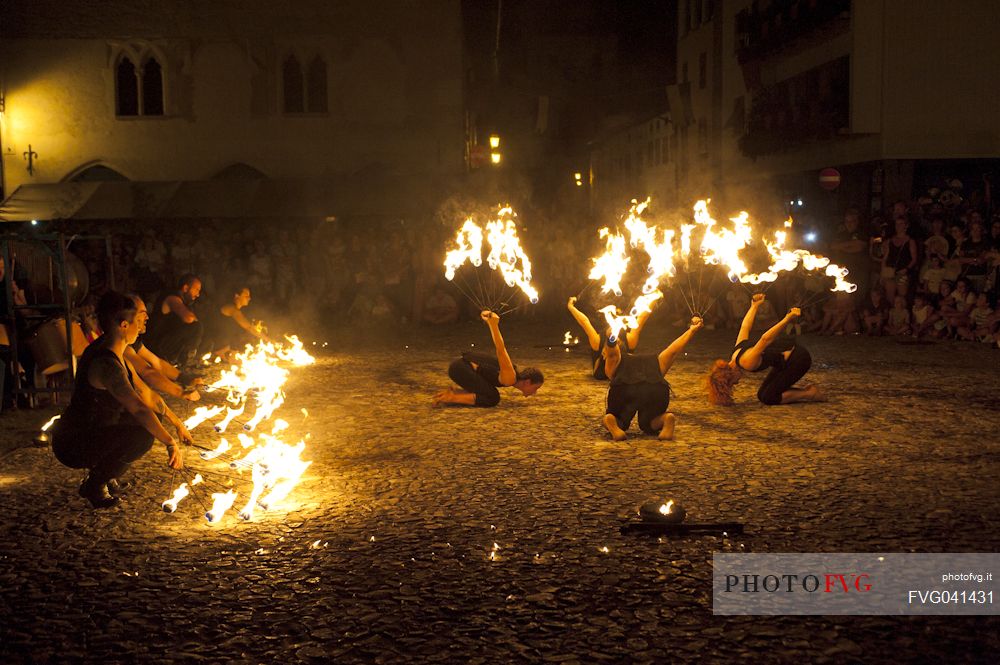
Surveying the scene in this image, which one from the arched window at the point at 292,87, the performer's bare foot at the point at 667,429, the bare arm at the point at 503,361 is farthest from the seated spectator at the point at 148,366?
the arched window at the point at 292,87

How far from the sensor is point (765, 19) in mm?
28547

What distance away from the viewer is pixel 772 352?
1083 cm

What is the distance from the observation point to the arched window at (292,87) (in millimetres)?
27516

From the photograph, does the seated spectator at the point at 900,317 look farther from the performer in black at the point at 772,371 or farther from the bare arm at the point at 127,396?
the bare arm at the point at 127,396

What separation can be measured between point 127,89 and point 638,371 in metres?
22.7

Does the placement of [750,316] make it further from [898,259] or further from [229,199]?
[229,199]

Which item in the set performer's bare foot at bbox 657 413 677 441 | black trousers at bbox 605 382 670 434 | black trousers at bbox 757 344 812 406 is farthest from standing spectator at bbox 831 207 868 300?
performer's bare foot at bbox 657 413 677 441

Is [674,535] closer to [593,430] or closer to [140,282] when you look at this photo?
[593,430]

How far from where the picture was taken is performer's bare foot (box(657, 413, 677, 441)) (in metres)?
9.02

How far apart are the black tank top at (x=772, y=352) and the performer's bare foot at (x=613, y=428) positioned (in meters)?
2.34

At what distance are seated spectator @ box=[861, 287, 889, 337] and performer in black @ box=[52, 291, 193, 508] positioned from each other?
42.9 feet

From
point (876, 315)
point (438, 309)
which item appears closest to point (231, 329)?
point (438, 309)

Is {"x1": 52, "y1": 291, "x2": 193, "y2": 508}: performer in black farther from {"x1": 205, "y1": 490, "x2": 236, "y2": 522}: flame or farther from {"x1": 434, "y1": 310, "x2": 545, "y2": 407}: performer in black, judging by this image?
{"x1": 434, "y1": 310, "x2": 545, "y2": 407}: performer in black

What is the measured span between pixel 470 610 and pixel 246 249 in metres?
18.4
